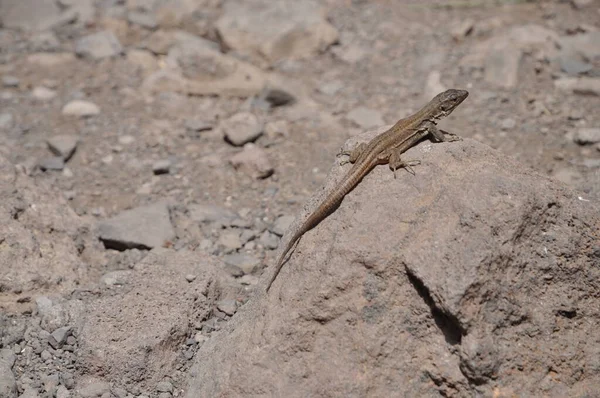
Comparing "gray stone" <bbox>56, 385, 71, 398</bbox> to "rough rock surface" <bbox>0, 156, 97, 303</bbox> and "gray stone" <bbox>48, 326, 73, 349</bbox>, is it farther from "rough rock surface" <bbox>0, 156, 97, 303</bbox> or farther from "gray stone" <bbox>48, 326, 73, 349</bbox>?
"rough rock surface" <bbox>0, 156, 97, 303</bbox>

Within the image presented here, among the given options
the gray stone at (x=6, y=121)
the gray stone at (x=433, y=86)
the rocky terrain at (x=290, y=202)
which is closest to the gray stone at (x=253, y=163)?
the rocky terrain at (x=290, y=202)

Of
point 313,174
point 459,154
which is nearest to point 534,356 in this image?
point 459,154

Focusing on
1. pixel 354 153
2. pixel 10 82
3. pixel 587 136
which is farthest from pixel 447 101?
pixel 10 82

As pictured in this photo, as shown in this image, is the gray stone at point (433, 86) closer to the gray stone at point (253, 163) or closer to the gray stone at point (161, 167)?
the gray stone at point (253, 163)

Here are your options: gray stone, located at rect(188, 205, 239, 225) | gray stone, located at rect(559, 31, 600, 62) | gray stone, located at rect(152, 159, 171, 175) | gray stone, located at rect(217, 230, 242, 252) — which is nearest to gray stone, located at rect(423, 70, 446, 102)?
gray stone, located at rect(559, 31, 600, 62)

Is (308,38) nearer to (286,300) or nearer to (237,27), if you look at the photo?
(237,27)
